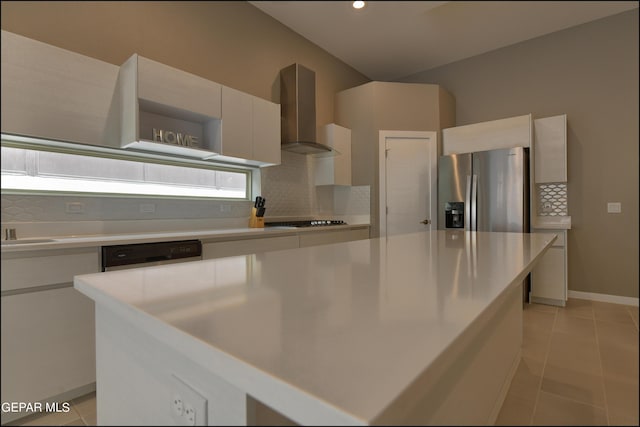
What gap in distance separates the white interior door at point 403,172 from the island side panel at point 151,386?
3.00m

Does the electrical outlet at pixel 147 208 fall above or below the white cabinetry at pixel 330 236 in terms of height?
above

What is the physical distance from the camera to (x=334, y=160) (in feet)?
11.1

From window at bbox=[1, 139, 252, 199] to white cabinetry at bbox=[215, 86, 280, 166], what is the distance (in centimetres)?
27

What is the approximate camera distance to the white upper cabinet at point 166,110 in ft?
5.86

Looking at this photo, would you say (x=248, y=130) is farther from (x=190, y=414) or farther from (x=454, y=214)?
(x=190, y=414)

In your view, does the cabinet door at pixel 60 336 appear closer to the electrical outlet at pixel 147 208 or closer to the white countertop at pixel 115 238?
the white countertop at pixel 115 238

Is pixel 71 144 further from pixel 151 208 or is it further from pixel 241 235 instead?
pixel 241 235

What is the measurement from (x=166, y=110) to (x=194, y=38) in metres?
0.54

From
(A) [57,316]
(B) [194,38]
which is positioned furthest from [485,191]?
(A) [57,316]

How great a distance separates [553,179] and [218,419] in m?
0.56

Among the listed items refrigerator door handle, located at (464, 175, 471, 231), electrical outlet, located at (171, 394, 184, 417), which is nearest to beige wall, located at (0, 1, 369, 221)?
electrical outlet, located at (171, 394, 184, 417)

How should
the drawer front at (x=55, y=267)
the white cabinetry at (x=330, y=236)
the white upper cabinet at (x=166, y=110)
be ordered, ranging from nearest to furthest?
the drawer front at (x=55, y=267)
the white upper cabinet at (x=166, y=110)
the white cabinetry at (x=330, y=236)

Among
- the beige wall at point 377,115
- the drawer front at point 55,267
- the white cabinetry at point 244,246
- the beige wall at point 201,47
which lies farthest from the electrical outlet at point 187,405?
the beige wall at point 377,115

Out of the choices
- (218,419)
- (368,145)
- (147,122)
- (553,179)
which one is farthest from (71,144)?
(368,145)
